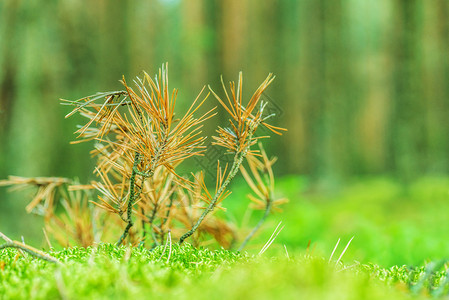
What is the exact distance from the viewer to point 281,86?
28.6 feet

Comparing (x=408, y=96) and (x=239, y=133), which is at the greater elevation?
(x=239, y=133)

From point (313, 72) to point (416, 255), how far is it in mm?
5267

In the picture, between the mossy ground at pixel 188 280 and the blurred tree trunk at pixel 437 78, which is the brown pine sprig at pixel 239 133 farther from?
the blurred tree trunk at pixel 437 78

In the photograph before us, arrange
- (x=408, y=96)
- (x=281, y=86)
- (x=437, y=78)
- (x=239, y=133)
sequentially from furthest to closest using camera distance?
(x=281, y=86), (x=437, y=78), (x=408, y=96), (x=239, y=133)

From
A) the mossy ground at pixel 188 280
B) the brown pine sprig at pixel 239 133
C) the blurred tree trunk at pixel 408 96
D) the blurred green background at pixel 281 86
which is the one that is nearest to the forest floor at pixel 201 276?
the mossy ground at pixel 188 280

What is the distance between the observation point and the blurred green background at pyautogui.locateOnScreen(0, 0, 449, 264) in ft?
10.2

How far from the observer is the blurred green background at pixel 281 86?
310 cm

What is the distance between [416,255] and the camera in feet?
4.81

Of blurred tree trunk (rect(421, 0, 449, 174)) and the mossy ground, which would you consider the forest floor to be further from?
blurred tree trunk (rect(421, 0, 449, 174))

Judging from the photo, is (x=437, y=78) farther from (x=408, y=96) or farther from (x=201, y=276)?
(x=201, y=276)

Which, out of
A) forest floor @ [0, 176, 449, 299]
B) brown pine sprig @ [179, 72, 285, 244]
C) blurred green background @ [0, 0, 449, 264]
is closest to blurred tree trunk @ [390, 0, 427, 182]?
blurred green background @ [0, 0, 449, 264]

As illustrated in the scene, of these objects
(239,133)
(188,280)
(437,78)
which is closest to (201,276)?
(188,280)

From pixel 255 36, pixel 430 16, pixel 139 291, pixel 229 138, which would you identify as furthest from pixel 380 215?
pixel 255 36

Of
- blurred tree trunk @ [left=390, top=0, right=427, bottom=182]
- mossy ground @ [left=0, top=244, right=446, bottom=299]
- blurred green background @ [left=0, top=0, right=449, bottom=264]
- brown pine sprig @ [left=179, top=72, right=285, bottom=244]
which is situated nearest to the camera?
mossy ground @ [left=0, top=244, right=446, bottom=299]
